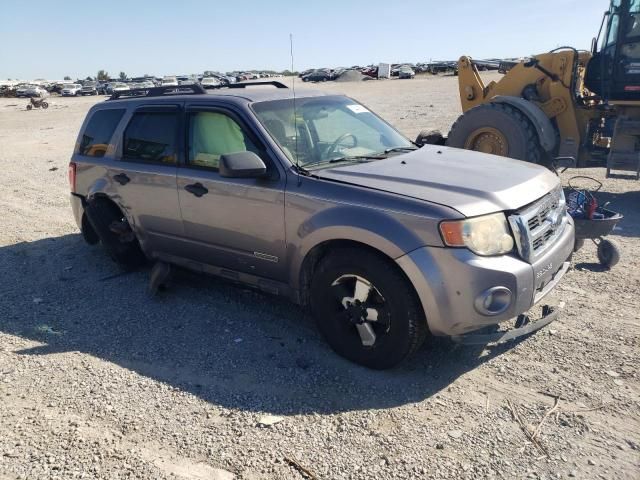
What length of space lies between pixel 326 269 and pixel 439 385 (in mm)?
1089

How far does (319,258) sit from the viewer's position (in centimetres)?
402

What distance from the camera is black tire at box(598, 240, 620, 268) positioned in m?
5.40

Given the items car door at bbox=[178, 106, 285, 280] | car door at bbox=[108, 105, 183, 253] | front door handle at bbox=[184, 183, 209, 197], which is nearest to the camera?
car door at bbox=[178, 106, 285, 280]

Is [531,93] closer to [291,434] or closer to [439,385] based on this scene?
[439,385]

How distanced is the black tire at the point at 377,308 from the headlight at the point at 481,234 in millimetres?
436

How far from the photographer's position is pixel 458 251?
330cm

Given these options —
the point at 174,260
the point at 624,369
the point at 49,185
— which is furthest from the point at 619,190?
the point at 49,185

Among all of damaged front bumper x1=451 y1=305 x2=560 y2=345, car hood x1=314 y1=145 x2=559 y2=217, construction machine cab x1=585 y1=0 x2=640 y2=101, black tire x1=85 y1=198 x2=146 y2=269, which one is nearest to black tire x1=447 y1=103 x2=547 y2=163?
construction machine cab x1=585 y1=0 x2=640 y2=101

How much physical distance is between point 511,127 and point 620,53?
1815 millimetres

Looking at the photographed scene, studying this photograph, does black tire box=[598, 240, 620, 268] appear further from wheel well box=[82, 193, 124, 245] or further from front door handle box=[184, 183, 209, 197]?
wheel well box=[82, 193, 124, 245]

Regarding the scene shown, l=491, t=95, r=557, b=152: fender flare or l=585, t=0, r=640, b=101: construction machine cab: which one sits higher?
l=585, t=0, r=640, b=101: construction machine cab

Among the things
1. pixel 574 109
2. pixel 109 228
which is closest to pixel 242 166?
pixel 109 228

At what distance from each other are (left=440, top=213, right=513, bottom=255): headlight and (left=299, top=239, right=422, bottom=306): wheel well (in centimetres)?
42

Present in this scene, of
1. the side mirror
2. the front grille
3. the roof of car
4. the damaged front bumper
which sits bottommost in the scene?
the damaged front bumper
